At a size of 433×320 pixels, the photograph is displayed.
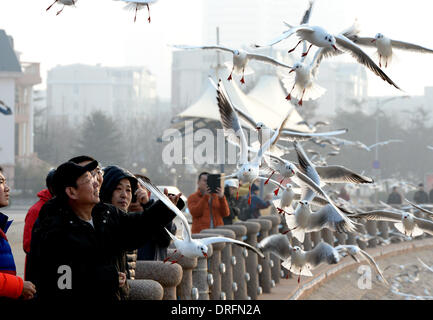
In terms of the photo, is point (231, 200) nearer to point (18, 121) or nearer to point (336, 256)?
point (336, 256)

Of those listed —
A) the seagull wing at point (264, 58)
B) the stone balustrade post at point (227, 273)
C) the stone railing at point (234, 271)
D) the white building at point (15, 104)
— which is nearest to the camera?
the stone railing at point (234, 271)

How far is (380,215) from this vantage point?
6793 millimetres

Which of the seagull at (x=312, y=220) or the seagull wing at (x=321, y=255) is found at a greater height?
the seagull at (x=312, y=220)

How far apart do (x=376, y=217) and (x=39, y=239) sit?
278cm

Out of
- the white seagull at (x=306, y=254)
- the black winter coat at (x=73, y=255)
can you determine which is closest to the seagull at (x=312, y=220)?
the white seagull at (x=306, y=254)

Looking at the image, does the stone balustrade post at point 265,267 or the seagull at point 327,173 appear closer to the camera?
the seagull at point 327,173

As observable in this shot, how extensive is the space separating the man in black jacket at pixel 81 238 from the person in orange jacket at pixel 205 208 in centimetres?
477

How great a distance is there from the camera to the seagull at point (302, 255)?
7.92m

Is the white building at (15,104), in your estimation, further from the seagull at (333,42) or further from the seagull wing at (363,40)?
the seagull at (333,42)

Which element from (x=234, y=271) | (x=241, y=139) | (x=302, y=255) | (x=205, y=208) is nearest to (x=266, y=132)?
(x=241, y=139)

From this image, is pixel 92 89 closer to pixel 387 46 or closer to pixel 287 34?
pixel 387 46

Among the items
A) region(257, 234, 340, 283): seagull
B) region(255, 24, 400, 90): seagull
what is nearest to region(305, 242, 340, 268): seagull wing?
region(257, 234, 340, 283): seagull

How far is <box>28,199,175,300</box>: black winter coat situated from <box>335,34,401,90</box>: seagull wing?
2111mm
